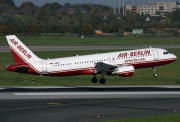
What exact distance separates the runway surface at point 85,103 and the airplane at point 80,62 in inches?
154

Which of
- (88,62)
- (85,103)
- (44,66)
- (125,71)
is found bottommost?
(85,103)

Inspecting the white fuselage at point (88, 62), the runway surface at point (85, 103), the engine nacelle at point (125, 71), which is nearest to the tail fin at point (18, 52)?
the white fuselage at point (88, 62)

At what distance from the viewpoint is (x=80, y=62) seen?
66812 mm

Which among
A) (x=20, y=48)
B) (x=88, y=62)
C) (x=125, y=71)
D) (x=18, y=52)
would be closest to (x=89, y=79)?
(x=88, y=62)

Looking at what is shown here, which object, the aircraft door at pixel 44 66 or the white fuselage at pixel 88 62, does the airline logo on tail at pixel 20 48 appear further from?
the aircraft door at pixel 44 66

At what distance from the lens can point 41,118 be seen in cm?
4131

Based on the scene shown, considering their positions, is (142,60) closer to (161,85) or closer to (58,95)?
(161,85)

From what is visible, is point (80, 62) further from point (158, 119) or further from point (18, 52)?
point (158, 119)

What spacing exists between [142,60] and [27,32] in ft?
433

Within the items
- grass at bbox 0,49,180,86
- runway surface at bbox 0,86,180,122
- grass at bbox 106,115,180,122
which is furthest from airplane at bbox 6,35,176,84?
grass at bbox 106,115,180,122

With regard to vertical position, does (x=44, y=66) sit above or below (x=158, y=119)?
above

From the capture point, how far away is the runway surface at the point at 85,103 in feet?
140

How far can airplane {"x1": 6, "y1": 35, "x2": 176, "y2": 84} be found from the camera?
2547 inches

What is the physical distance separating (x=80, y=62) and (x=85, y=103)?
1769 cm
